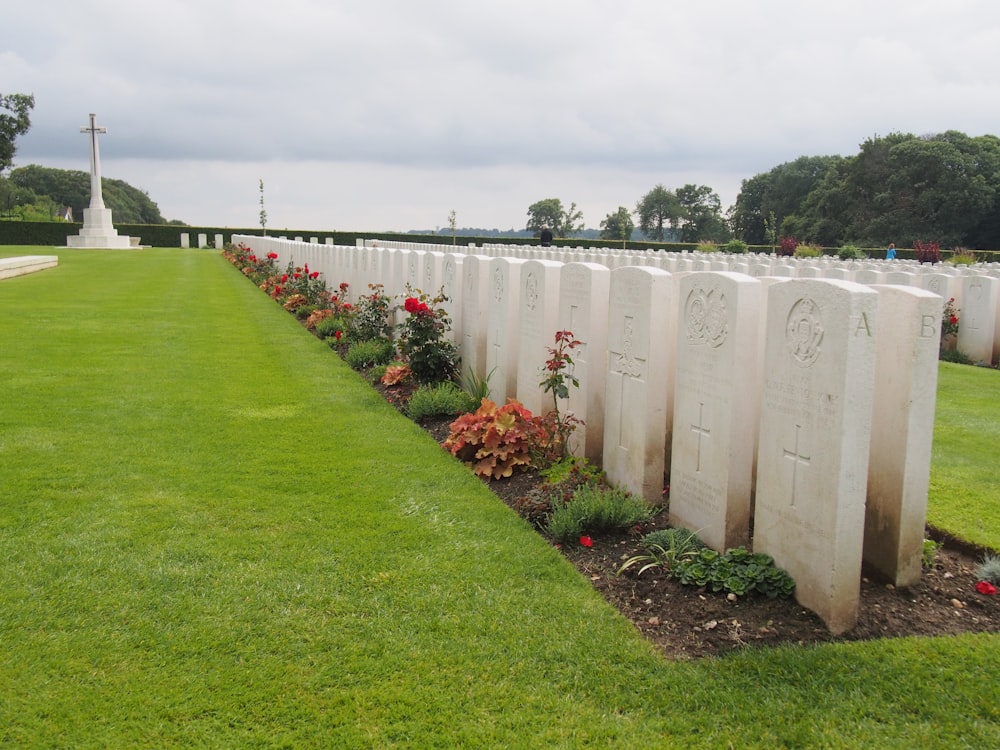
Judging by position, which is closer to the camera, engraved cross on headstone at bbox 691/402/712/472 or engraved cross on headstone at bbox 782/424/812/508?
engraved cross on headstone at bbox 782/424/812/508

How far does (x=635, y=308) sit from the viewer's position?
4203 millimetres

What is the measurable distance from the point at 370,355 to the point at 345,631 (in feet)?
19.3

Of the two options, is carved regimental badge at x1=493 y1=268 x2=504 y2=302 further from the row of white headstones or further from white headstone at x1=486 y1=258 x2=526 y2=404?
the row of white headstones

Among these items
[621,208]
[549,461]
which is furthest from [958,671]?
[621,208]

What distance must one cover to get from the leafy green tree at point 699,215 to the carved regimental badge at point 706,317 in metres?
58.5

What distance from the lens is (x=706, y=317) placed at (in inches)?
146

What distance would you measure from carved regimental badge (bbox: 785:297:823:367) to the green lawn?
1087 millimetres

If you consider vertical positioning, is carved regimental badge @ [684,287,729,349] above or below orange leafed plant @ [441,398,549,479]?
above

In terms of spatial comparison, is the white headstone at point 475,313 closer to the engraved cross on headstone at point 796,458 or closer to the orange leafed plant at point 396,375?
the orange leafed plant at point 396,375

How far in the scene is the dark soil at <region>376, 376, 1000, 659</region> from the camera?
2998mm

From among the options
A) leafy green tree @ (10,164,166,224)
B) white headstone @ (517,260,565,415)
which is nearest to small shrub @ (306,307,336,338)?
white headstone @ (517,260,565,415)

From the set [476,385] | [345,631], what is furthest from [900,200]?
[345,631]

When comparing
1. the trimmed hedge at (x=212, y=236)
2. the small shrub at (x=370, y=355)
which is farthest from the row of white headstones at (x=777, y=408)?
the trimmed hedge at (x=212, y=236)

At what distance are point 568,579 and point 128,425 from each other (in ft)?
13.1
